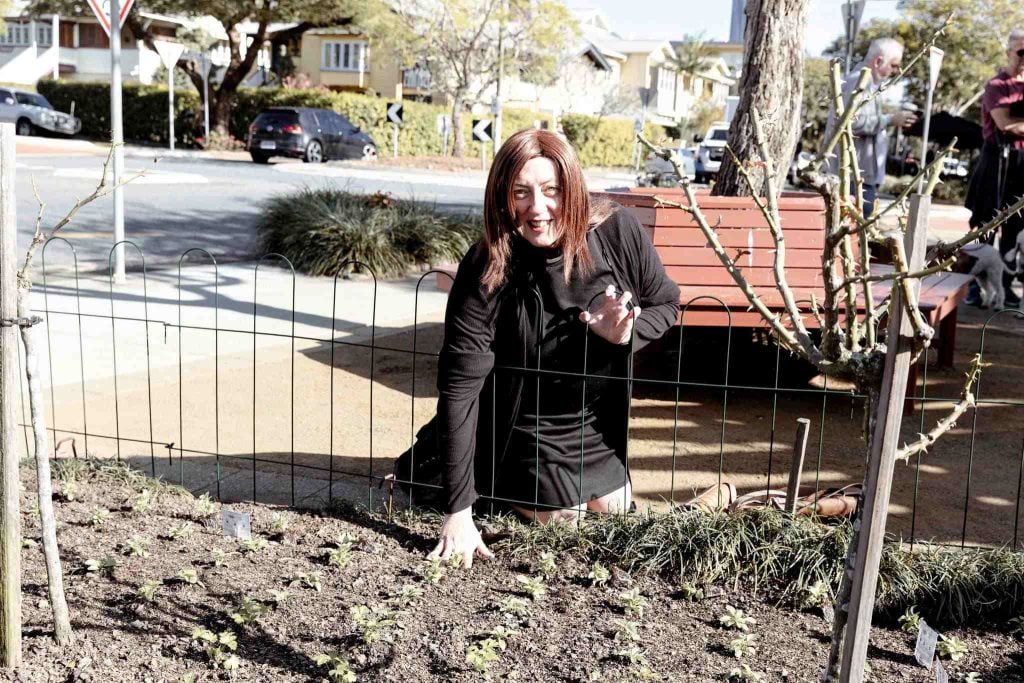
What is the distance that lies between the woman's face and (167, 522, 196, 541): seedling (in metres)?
1.49

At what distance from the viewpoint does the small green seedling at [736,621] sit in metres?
3.03

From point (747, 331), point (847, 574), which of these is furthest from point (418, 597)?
point (747, 331)

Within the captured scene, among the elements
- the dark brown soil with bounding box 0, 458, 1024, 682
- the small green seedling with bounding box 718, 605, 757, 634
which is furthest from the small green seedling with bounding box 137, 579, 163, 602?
the small green seedling with bounding box 718, 605, 757, 634

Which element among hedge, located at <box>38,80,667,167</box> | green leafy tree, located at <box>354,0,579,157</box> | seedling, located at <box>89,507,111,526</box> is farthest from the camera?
green leafy tree, located at <box>354,0,579,157</box>

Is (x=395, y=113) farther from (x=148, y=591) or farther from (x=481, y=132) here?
(x=148, y=591)

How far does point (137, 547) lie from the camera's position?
342cm

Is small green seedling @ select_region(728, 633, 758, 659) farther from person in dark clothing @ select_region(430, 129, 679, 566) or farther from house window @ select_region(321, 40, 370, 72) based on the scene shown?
house window @ select_region(321, 40, 370, 72)

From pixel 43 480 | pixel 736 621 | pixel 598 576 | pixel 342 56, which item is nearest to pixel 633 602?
pixel 598 576

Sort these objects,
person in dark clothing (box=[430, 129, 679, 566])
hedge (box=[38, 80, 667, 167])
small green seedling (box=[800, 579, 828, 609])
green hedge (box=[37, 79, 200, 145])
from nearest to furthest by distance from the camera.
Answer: small green seedling (box=[800, 579, 828, 609]) < person in dark clothing (box=[430, 129, 679, 566]) < hedge (box=[38, 80, 667, 167]) < green hedge (box=[37, 79, 200, 145])

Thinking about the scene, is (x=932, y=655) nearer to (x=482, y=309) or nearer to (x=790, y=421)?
(x=482, y=309)

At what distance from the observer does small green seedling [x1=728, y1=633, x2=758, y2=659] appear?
287 centimetres

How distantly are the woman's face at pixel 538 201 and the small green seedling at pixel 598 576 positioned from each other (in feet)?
3.39

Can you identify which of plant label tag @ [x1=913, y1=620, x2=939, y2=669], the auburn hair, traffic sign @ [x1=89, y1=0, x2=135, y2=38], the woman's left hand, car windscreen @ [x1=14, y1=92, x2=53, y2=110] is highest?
→ traffic sign @ [x1=89, y1=0, x2=135, y2=38]

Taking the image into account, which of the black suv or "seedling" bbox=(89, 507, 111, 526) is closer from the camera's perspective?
"seedling" bbox=(89, 507, 111, 526)
